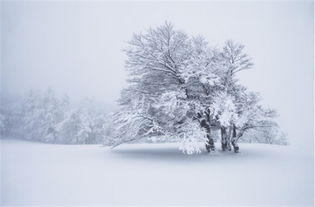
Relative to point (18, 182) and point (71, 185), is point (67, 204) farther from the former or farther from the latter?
point (18, 182)

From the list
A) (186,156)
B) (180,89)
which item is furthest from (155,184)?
(180,89)

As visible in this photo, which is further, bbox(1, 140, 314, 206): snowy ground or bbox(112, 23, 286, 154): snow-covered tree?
bbox(112, 23, 286, 154): snow-covered tree

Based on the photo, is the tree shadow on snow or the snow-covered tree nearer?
the tree shadow on snow

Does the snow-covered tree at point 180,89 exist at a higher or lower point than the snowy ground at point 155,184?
higher

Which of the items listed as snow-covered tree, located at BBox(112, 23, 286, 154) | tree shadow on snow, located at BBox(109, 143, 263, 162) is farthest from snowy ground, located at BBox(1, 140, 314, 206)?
snow-covered tree, located at BBox(112, 23, 286, 154)

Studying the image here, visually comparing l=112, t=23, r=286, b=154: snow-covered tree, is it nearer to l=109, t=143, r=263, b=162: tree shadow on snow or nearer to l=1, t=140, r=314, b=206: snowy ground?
l=109, t=143, r=263, b=162: tree shadow on snow

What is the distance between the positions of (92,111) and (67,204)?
113 ft

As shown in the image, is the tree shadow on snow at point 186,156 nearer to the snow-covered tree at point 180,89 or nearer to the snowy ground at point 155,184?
the snow-covered tree at point 180,89

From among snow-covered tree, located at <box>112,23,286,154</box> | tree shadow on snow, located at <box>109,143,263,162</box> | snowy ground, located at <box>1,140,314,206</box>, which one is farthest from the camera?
snow-covered tree, located at <box>112,23,286,154</box>

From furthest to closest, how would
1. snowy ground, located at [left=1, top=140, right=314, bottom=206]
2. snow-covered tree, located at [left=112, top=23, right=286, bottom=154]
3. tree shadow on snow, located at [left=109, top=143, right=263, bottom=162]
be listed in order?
1. snow-covered tree, located at [left=112, top=23, right=286, bottom=154]
2. tree shadow on snow, located at [left=109, top=143, right=263, bottom=162]
3. snowy ground, located at [left=1, top=140, right=314, bottom=206]

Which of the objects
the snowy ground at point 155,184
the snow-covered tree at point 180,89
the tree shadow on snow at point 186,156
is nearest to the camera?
the snowy ground at point 155,184

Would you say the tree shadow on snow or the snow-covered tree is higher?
the snow-covered tree

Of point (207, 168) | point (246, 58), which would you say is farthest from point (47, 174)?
point (246, 58)

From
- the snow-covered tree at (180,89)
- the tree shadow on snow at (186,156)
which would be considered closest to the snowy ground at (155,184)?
the tree shadow on snow at (186,156)
